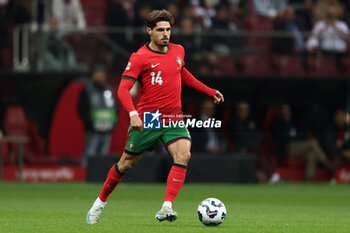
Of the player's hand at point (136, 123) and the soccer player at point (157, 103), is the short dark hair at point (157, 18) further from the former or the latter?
the player's hand at point (136, 123)

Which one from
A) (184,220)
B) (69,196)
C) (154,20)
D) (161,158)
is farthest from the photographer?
(161,158)

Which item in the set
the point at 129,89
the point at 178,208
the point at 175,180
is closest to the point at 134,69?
the point at 129,89

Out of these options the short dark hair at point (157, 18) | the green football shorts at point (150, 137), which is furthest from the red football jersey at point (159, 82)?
the short dark hair at point (157, 18)

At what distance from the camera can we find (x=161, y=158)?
19500 millimetres

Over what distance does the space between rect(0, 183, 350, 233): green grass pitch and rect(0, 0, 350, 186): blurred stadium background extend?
51.9 inches

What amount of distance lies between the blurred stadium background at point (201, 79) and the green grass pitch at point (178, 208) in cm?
132

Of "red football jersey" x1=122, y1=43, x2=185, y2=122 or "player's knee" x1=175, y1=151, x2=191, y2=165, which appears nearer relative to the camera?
"player's knee" x1=175, y1=151, x2=191, y2=165

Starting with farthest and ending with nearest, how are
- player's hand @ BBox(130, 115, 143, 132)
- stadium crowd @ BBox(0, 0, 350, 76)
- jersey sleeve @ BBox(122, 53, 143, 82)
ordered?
stadium crowd @ BBox(0, 0, 350, 76), jersey sleeve @ BBox(122, 53, 143, 82), player's hand @ BBox(130, 115, 143, 132)

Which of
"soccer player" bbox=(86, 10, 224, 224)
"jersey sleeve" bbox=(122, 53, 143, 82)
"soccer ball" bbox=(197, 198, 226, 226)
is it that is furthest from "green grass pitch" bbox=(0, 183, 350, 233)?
"jersey sleeve" bbox=(122, 53, 143, 82)

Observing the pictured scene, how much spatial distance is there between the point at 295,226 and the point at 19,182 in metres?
12.0

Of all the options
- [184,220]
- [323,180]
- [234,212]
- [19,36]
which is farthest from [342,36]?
[184,220]

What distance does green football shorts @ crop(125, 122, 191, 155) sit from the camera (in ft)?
30.7

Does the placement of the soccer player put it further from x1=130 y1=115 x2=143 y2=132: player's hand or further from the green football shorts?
x1=130 y1=115 x2=143 y2=132: player's hand

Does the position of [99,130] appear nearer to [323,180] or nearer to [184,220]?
[323,180]
